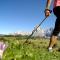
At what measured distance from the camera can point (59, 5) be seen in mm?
6617

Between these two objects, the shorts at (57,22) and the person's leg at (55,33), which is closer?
the shorts at (57,22)

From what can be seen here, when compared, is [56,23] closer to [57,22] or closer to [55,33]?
[57,22]

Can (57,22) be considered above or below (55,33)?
above

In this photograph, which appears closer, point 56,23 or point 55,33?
point 56,23

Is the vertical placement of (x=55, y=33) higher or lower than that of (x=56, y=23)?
lower

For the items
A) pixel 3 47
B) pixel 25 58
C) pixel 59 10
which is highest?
pixel 59 10

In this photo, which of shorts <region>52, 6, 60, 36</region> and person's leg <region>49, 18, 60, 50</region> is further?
person's leg <region>49, 18, 60, 50</region>

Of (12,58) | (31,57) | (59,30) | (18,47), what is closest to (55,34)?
(59,30)

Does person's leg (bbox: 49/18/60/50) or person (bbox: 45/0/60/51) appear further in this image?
person's leg (bbox: 49/18/60/50)

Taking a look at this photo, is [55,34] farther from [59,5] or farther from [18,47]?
[18,47]

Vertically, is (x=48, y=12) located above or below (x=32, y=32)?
above

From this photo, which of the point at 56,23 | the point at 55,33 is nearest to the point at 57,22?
the point at 56,23

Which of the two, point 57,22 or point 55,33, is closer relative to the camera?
point 57,22

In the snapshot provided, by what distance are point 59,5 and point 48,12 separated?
604 millimetres
